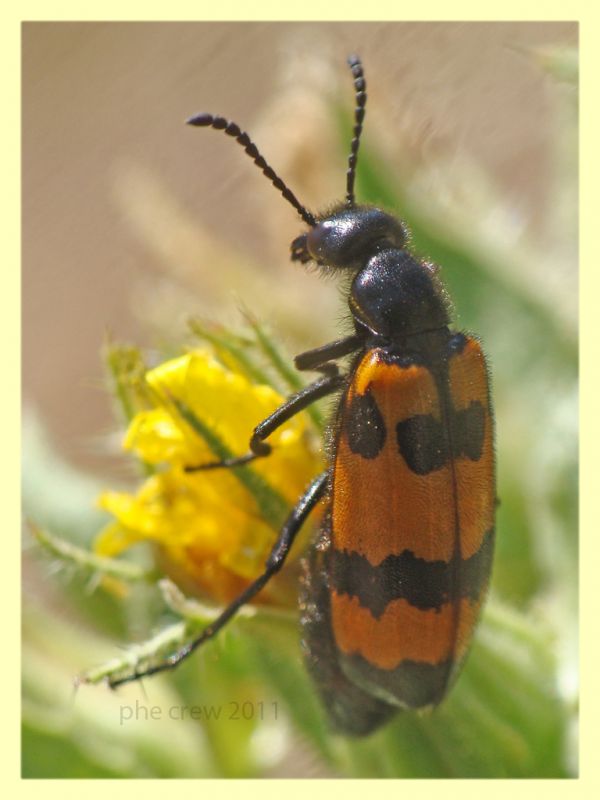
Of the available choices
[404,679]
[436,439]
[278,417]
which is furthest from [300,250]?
[404,679]

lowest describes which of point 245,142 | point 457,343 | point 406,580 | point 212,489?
point 406,580

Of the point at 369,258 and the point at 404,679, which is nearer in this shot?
the point at 404,679

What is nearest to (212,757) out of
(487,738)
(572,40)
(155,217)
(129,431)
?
(487,738)

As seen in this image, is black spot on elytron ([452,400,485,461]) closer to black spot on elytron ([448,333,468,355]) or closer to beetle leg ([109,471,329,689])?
black spot on elytron ([448,333,468,355])

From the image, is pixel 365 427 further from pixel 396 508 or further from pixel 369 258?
pixel 369 258

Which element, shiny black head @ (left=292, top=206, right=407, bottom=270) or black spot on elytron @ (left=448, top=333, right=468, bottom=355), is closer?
black spot on elytron @ (left=448, top=333, right=468, bottom=355)

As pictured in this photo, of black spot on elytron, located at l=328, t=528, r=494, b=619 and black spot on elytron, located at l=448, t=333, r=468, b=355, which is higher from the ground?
black spot on elytron, located at l=448, t=333, r=468, b=355

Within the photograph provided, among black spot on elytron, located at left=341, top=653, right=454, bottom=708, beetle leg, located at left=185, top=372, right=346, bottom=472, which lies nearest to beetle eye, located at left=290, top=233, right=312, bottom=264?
beetle leg, located at left=185, top=372, right=346, bottom=472
